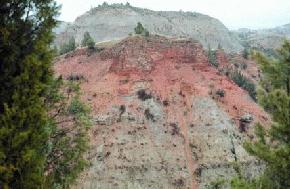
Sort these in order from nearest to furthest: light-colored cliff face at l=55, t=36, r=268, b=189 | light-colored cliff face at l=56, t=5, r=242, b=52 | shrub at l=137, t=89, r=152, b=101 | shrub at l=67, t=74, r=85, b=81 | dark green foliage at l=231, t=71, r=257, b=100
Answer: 1. light-colored cliff face at l=55, t=36, r=268, b=189
2. shrub at l=137, t=89, r=152, b=101
3. shrub at l=67, t=74, r=85, b=81
4. dark green foliage at l=231, t=71, r=257, b=100
5. light-colored cliff face at l=56, t=5, r=242, b=52

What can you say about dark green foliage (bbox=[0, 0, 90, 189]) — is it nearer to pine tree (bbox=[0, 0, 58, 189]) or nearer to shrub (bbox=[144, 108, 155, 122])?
pine tree (bbox=[0, 0, 58, 189])

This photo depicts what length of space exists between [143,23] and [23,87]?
151 metres

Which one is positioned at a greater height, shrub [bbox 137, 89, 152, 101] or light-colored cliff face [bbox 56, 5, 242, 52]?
light-colored cliff face [bbox 56, 5, 242, 52]

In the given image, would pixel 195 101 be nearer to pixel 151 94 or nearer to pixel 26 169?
pixel 151 94

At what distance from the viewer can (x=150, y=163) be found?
6288 cm

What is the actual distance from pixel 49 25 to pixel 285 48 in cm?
1183

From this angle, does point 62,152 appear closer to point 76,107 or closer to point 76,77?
point 76,107

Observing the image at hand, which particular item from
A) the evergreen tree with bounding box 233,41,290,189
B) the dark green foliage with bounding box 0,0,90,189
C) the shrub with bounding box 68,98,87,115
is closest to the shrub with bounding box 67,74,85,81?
the shrub with bounding box 68,98,87,115

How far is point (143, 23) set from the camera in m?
162

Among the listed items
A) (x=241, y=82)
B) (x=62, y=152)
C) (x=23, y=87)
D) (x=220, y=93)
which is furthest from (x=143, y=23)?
(x=23, y=87)

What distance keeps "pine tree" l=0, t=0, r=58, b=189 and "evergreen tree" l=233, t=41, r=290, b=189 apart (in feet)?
33.6

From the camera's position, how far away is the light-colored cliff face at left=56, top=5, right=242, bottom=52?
156m

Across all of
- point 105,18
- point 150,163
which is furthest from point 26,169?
point 105,18

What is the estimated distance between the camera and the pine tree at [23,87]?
12.2 meters
